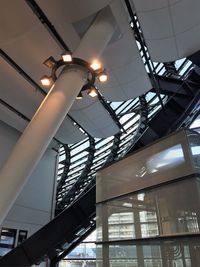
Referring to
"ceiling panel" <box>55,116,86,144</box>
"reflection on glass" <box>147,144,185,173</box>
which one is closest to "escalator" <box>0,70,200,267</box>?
"ceiling panel" <box>55,116,86,144</box>

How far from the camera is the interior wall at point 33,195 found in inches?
377

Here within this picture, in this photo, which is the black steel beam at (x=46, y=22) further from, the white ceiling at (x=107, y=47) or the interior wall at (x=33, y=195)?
the interior wall at (x=33, y=195)

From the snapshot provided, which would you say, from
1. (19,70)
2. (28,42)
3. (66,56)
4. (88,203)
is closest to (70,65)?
(66,56)

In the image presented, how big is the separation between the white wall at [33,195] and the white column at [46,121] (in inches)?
236

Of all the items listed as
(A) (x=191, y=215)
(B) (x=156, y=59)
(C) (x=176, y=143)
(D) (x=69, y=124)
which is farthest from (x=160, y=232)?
(D) (x=69, y=124)

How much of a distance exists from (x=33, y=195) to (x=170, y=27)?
8.43 m

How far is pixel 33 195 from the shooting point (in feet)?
34.4

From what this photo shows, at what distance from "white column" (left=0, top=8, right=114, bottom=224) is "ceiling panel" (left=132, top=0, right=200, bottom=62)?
797mm

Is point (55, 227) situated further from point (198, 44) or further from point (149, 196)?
point (198, 44)

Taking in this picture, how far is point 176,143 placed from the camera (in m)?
4.30

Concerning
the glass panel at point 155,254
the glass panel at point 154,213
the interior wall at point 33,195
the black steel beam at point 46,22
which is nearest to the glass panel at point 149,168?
the glass panel at point 154,213

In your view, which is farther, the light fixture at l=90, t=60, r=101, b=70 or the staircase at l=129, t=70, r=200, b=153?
the staircase at l=129, t=70, r=200, b=153

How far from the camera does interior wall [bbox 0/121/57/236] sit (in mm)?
9570

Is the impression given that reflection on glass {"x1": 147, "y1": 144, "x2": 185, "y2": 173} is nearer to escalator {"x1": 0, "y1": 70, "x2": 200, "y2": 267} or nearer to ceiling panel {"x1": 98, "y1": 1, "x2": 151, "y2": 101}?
ceiling panel {"x1": 98, "y1": 1, "x2": 151, "y2": 101}
